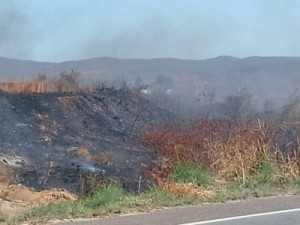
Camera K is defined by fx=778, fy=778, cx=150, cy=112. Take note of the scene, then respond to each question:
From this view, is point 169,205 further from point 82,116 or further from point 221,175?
point 82,116

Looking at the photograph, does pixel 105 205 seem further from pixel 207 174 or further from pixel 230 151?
pixel 230 151

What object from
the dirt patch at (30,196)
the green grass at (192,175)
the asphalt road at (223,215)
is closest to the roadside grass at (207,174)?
the green grass at (192,175)

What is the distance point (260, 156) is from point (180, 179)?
179 cm

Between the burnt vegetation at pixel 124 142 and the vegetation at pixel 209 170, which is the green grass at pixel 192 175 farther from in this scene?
the burnt vegetation at pixel 124 142

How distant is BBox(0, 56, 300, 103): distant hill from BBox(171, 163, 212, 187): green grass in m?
50.5

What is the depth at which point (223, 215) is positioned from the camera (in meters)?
10.5

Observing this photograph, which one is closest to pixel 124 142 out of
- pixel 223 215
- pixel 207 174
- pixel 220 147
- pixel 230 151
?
pixel 220 147

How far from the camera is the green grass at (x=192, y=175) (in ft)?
44.1

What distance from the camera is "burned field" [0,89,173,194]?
1764 centimetres

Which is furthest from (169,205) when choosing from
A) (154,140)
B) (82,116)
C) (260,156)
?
(82,116)

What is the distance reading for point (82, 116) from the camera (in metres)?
26.0

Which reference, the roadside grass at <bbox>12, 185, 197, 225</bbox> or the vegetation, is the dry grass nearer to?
the vegetation

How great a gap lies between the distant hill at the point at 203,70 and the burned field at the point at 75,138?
1476 inches

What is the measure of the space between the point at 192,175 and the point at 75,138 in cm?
930
